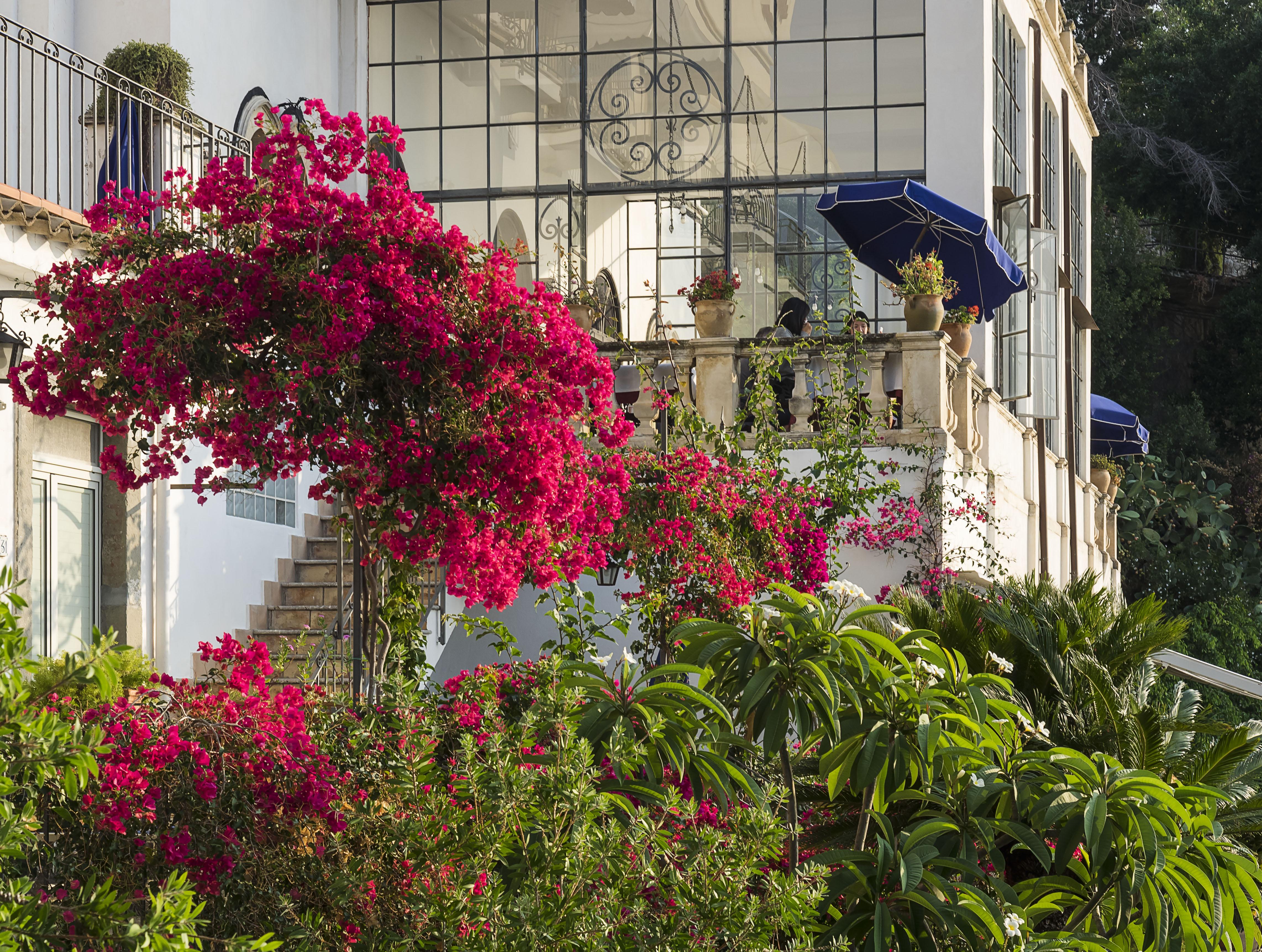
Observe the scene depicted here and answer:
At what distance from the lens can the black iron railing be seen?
7914mm

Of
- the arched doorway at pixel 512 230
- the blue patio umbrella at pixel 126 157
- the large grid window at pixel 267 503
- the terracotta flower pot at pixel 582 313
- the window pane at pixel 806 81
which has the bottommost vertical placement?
the large grid window at pixel 267 503

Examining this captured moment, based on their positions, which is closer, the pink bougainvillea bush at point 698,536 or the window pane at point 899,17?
the pink bougainvillea bush at point 698,536

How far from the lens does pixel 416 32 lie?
46.0 ft

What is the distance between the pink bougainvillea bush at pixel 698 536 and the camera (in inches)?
287

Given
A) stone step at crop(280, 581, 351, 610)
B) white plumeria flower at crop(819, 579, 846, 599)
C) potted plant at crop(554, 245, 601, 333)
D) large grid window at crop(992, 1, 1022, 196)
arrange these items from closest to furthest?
white plumeria flower at crop(819, 579, 846, 599), stone step at crop(280, 581, 351, 610), potted plant at crop(554, 245, 601, 333), large grid window at crop(992, 1, 1022, 196)

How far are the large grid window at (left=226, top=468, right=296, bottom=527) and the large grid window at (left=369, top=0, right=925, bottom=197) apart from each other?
461 cm

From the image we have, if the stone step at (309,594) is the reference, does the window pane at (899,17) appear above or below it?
above

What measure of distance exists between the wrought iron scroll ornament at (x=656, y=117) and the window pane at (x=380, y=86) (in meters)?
1.98

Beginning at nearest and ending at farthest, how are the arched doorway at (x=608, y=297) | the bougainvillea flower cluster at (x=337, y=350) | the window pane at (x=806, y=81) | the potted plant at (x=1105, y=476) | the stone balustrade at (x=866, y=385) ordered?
the bougainvillea flower cluster at (x=337, y=350) < the stone balustrade at (x=866, y=385) < the window pane at (x=806, y=81) < the arched doorway at (x=608, y=297) < the potted plant at (x=1105, y=476)

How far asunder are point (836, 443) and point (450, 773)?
18.8 feet

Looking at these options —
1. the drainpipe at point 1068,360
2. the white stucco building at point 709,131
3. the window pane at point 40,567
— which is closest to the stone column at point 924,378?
the white stucco building at point 709,131

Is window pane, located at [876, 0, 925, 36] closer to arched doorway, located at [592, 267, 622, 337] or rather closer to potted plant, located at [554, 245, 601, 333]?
arched doorway, located at [592, 267, 622, 337]

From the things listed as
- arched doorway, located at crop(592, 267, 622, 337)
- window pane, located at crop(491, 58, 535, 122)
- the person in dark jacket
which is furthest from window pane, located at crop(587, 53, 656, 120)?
the person in dark jacket

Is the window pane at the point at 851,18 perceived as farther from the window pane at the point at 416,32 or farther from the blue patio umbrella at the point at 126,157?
the blue patio umbrella at the point at 126,157
